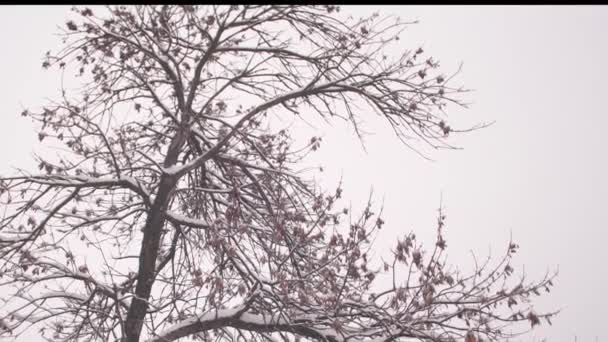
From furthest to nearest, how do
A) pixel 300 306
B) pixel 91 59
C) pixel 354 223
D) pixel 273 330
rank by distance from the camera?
pixel 91 59
pixel 273 330
pixel 300 306
pixel 354 223

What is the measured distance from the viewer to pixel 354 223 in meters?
3.76

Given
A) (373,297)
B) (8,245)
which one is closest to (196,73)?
(8,245)

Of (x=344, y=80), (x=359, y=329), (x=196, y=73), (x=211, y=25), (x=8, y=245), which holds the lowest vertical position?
(x=359, y=329)

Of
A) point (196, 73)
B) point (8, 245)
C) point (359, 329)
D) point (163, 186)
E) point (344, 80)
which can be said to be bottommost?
point (359, 329)

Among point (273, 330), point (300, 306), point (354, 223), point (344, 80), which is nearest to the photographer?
point (354, 223)

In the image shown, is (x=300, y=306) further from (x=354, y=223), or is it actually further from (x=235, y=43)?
(x=235, y=43)

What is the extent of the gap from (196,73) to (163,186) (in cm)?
135

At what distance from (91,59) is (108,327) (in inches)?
130

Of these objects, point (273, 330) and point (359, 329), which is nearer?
point (359, 329)

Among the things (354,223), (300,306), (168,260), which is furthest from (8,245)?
(354,223)

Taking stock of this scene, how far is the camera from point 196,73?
5.42 m

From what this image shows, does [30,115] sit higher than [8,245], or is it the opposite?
[30,115]

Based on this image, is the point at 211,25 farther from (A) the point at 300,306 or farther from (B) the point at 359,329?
(B) the point at 359,329

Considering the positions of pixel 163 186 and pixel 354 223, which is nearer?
pixel 354 223
